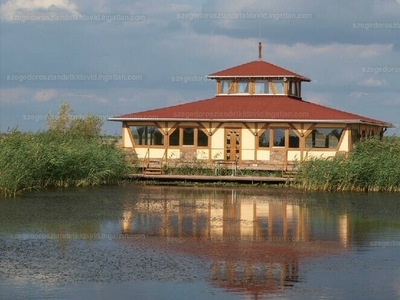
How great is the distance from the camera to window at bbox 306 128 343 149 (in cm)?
3766

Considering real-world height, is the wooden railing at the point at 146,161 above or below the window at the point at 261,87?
below

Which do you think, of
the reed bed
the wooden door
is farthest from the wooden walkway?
the wooden door

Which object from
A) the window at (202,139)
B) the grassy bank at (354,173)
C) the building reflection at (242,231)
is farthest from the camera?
the window at (202,139)

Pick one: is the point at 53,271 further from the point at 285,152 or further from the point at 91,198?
the point at 285,152

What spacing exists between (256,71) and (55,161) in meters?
13.0

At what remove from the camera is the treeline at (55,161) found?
30.3m

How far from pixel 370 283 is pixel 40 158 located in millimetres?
19837

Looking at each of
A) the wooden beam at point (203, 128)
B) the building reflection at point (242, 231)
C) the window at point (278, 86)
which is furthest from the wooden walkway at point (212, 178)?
the window at point (278, 86)

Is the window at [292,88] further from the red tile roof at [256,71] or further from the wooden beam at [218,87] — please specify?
the wooden beam at [218,87]

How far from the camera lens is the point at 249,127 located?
38.5m

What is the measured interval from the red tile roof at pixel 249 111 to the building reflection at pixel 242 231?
7678 millimetres

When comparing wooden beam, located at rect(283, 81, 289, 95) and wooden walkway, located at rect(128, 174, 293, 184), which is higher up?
wooden beam, located at rect(283, 81, 289, 95)

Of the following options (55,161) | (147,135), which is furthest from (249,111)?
(55,161)

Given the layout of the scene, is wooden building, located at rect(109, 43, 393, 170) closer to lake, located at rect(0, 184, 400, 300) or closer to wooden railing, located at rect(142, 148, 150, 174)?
wooden railing, located at rect(142, 148, 150, 174)
